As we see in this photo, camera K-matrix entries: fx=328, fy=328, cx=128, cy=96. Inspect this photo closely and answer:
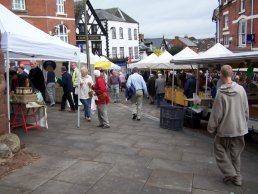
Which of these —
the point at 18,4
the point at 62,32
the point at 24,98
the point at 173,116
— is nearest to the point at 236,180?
the point at 173,116

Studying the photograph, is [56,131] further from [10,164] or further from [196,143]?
[196,143]

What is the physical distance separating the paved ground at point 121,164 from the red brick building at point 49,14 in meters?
22.3

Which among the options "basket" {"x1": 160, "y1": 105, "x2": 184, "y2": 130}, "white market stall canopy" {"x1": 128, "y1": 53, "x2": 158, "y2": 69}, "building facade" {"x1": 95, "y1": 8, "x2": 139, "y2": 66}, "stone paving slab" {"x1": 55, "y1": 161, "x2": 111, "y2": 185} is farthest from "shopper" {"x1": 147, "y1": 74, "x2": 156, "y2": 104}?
"building facade" {"x1": 95, "y1": 8, "x2": 139, "y2": 66}

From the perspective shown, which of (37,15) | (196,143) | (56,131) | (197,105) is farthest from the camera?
(37,15)

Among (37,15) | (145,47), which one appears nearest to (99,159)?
(37,15)

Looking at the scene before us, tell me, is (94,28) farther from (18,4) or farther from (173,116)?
(173,116)

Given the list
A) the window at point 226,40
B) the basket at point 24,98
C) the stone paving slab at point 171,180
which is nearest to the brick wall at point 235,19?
the window at point 226,40

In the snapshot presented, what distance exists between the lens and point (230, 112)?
5.06 metres

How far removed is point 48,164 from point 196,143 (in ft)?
12.3

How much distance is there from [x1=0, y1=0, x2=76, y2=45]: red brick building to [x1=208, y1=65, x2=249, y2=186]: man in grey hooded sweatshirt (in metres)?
25.9

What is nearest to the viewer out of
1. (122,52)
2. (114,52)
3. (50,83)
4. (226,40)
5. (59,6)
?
(50,83)

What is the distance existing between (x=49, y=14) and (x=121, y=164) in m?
27.2

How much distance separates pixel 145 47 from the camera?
222 ft

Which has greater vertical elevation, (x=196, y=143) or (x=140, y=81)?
(x=140, y=81)
